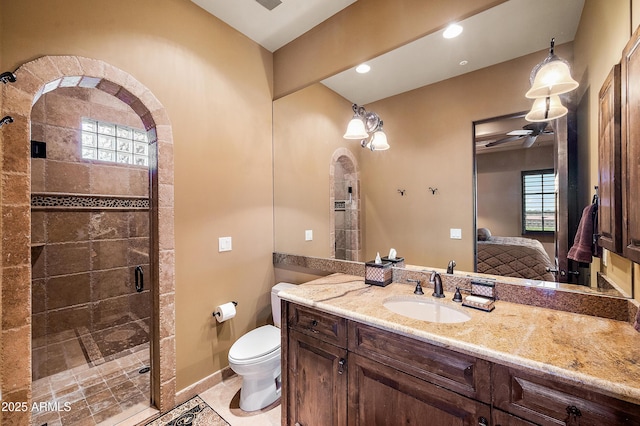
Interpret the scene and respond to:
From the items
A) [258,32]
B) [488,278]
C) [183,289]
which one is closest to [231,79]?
Answer: [258,32]

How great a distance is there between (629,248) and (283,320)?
1.61m

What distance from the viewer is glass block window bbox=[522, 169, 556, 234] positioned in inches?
56.3

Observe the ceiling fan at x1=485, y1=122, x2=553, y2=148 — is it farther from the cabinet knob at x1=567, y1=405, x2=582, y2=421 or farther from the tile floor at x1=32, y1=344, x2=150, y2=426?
→ the tile floor at x1=32, y1=344, x2=150, y2=426

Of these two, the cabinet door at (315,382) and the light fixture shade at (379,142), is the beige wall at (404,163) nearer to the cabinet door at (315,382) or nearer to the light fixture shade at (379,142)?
the light fixture shade at (379,142)

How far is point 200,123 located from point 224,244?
1.03m

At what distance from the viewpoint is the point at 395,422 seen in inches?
46.3

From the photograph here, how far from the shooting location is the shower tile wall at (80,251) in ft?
9.11

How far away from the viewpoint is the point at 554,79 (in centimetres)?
129

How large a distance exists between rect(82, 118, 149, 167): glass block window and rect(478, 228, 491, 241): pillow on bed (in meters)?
3.36

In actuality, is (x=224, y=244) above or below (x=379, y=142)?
below

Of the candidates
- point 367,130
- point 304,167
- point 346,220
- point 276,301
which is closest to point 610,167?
point 367,130

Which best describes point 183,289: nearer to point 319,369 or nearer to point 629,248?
point 319,369

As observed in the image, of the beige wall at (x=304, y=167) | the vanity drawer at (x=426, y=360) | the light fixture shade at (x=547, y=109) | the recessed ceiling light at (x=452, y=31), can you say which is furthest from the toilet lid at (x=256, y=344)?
the recessed ceiling light at (x=452, y=31)

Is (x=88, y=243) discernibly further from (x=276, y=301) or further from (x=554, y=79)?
(x=554, y=79)
